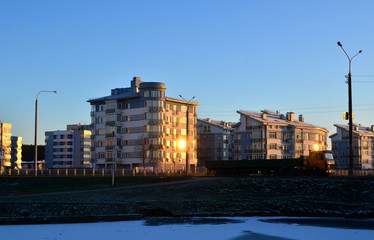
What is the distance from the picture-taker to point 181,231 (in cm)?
1942

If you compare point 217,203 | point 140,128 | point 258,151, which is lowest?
point 217,203

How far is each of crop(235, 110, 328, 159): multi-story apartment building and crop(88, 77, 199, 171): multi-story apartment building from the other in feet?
67.8

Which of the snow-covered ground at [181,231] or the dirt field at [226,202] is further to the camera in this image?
the dirt field at [226,202]

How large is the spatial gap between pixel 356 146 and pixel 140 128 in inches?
3649

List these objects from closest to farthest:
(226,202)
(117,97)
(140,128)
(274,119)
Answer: (226,202)
(140,128)
(117,97)
(274,119)

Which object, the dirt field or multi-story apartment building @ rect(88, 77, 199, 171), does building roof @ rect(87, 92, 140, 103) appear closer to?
multi-story apartment building @ rect(88, 77, 199, 171)

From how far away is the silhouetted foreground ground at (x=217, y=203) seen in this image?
2555cm

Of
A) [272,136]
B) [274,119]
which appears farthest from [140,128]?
[274,119]

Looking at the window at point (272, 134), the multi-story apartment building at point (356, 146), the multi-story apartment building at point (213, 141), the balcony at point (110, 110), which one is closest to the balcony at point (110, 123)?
the balcony at point (110, 110)

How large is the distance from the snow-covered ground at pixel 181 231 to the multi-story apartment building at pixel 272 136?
407 ft

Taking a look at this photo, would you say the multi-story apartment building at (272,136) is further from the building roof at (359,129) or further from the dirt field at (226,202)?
the dirt field at (226,202)

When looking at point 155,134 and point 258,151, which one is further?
point 258,151

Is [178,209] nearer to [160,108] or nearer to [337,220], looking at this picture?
[337,220]

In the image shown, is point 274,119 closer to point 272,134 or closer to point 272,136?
point 272,134
